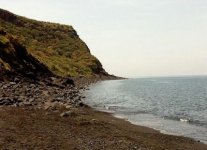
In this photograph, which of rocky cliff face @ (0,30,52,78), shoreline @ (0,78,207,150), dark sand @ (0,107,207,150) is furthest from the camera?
rocky cliff face @ (0,30,52,78)

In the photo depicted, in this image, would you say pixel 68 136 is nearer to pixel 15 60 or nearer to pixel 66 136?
pixel 66 136

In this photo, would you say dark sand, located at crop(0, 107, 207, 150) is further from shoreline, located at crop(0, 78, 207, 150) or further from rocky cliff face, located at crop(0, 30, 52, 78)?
rocky cliff face, located at crop(0, 30, 52, 78)

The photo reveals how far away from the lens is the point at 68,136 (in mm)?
31734

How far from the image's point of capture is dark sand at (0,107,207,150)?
28391mm

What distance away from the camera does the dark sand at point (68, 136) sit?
28391mm

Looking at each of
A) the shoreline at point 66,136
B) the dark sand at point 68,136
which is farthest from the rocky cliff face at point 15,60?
the dark sand at point 68,136

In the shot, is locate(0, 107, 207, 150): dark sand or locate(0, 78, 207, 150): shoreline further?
locate(0, 78, 207, 150): shoreline

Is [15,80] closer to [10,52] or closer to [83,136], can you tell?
[10,52]

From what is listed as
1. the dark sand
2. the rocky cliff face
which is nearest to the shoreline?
the dark sand

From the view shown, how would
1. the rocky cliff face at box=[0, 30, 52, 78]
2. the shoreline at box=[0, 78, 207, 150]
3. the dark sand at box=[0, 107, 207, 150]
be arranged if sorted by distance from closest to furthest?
the dark sand at box=[0, 107, 207, 150] → the shoreline at box=[0, 78, 207, 150] → the rocky cliff face at box=[0, 30, 52, 78]

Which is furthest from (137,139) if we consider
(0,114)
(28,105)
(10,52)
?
(10,52)

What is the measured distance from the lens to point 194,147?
3328 centimetres

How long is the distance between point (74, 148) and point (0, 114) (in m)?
15.8

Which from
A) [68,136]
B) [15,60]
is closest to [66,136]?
[68,136]
